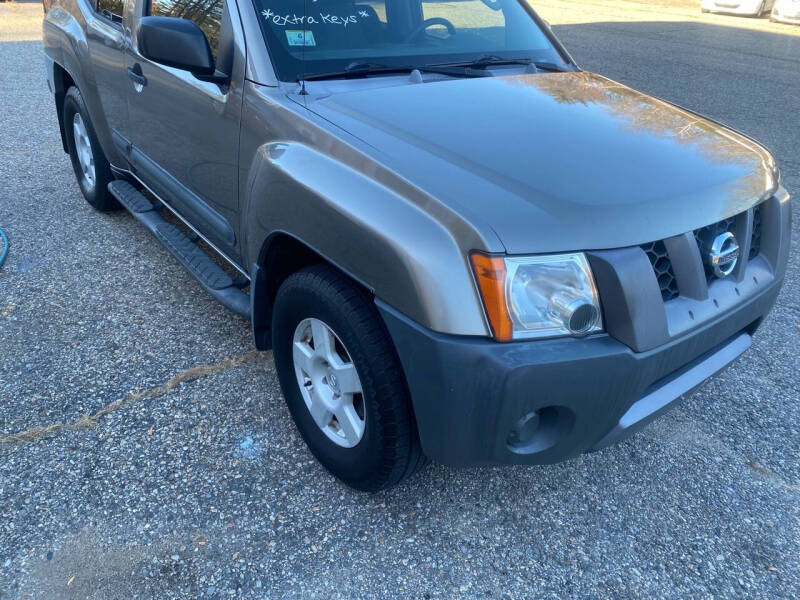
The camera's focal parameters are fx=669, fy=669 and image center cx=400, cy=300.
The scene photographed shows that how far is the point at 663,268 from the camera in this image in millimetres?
1920

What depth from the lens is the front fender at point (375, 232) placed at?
1717 mm

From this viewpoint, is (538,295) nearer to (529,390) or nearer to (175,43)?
(529,390)

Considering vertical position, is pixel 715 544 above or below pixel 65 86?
below

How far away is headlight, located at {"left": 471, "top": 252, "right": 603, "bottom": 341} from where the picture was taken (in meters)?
1.71

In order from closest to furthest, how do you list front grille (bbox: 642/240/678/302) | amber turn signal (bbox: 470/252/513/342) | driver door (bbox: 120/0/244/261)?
amber turn signal (bbox: 470/252/513/342)
front grille (bbox: 642/240/678/302)
driver door (bbox: 120/0/244/261)

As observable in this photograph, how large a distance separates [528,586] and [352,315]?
1010 millimetres

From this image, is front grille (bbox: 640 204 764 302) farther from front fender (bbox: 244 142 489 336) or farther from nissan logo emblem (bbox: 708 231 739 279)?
front fender (bbox: 244 142 489 336)

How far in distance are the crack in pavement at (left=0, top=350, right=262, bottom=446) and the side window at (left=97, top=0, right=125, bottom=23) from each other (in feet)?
6.29

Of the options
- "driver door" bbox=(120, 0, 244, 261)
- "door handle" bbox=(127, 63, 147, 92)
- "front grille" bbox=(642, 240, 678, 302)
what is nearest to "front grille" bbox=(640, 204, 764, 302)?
"front grille" bbox=(642, 240, 678, 302)

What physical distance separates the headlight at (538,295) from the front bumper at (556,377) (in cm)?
3

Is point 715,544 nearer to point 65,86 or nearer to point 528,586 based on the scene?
point 528,586

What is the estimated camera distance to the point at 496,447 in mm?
1824

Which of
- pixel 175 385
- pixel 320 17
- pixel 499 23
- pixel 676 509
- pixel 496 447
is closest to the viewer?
pixel 496 447

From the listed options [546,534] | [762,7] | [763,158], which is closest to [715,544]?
[546,534]
